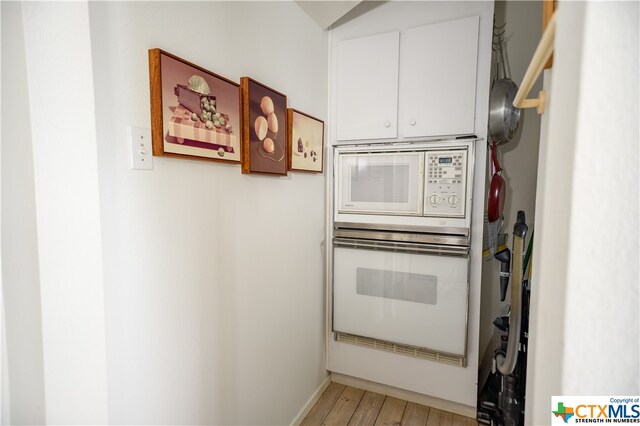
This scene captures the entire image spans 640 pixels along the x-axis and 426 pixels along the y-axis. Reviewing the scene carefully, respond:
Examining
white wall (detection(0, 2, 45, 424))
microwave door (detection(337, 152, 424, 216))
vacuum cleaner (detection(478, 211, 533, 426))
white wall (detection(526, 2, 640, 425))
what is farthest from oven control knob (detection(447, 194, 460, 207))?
white wall (detection(0, 2, 45, 424))

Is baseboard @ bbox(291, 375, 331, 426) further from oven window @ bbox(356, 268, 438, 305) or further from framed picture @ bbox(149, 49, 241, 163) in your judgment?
framed picture @ bbox(149, 49, 241, 163)

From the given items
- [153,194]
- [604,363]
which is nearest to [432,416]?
[604,363]

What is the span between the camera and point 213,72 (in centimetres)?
108

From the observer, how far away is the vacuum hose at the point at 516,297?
1.33 m

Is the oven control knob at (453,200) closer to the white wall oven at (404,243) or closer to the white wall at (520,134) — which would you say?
the white wall oven at (404,243)

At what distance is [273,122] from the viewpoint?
1396 millimetres

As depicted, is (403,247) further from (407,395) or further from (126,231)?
(126,231)

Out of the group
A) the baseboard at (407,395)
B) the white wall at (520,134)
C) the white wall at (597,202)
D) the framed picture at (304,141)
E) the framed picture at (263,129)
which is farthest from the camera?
the white wall at (520,134)

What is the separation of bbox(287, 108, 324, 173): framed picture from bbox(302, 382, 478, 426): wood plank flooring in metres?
1.42

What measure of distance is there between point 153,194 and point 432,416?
74.2 inches

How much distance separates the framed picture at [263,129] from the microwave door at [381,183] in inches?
21.0

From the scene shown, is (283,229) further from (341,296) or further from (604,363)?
(604,363)

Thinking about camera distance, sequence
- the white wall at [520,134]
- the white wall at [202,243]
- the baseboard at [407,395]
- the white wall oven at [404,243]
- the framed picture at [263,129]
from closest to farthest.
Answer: the white wall at [202,243]
the framed picture at [263,129]
the white wall oven at [404,243]
the baseboard at [407,395]
the white wall at [520,134]

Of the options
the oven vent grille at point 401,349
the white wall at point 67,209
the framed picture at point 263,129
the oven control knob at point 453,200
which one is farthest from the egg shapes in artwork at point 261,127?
the oven vent grille at point 401,349
